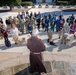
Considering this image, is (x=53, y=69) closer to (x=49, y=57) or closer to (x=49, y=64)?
(x=49, y=64)

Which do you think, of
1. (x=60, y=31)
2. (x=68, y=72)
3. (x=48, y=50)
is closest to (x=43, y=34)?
(x=60, y=31)

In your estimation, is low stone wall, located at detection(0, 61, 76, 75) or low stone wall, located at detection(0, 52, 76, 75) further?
low stone wall, located at detection(0, 52, 76, 75)

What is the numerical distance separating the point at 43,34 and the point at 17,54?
5.15 m

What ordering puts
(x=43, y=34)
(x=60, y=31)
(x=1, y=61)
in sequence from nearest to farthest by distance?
(x=1, y=61), (x=60, y=31), (x=43, y=34)

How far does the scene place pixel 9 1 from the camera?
36.3 meters

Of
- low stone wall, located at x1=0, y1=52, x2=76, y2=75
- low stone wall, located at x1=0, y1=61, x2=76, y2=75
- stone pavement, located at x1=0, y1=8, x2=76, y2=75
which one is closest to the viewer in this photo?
low stone wall, located at x1=0, y1=61, x2=76, y2=75

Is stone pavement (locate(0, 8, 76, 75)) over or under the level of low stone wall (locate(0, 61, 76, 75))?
under

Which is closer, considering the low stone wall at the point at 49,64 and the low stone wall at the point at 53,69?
the low stone wall at the point at 53,69

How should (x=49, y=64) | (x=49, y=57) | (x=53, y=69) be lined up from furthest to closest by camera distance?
(x=49, y=57) → (x=49, y=64) → (x=53, y=69)

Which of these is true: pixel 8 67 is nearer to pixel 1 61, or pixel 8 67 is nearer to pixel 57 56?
pixel 1 61

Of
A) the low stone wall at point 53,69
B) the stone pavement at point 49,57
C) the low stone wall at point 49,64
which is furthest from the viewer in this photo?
the stone pavement at point 49,57

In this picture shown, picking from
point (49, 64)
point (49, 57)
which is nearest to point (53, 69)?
point (49, 64)

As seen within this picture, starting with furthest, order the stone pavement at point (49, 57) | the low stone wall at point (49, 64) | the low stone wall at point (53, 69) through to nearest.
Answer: the stone pavement at point (49, 57)
the low stone wall at point (49, 64)
the low stone wall at point (53, 69)

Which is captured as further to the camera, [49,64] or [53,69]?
[49,64]
